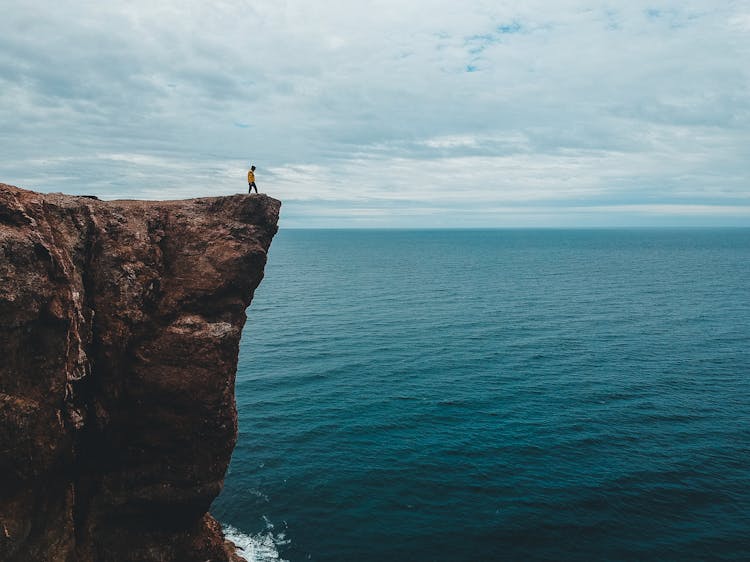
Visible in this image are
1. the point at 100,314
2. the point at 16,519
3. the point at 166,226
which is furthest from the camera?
the point at 166,226

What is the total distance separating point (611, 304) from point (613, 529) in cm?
9036

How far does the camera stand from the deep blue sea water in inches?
1603

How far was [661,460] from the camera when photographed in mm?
49844

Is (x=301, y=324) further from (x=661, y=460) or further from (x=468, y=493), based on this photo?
(x=661, y=460)

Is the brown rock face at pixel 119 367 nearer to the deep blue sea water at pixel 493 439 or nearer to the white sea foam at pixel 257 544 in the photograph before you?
the white sea foam at pixel 257 544

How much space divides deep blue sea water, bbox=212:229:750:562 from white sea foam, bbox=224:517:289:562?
0.78ft

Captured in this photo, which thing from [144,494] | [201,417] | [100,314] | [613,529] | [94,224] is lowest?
[613,529]

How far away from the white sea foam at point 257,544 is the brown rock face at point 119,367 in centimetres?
1081

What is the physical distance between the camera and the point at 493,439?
178 feet

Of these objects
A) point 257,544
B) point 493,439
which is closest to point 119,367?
point 257,544

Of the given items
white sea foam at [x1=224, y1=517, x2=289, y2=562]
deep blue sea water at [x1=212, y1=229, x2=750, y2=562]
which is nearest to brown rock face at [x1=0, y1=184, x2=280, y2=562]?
white sea foam at [x1=224, y1=517, x2=289, y2=562]

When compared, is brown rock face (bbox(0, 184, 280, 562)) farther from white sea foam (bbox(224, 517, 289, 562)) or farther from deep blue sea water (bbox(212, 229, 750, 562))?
deep blue sea water (bbox(212, 229, 750, 562))

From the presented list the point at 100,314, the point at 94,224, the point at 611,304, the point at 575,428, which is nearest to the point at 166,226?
the point at 94,224

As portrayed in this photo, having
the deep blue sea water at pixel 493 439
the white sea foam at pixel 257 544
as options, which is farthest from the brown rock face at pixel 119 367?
the deep blue sea water at pixel 493 439
